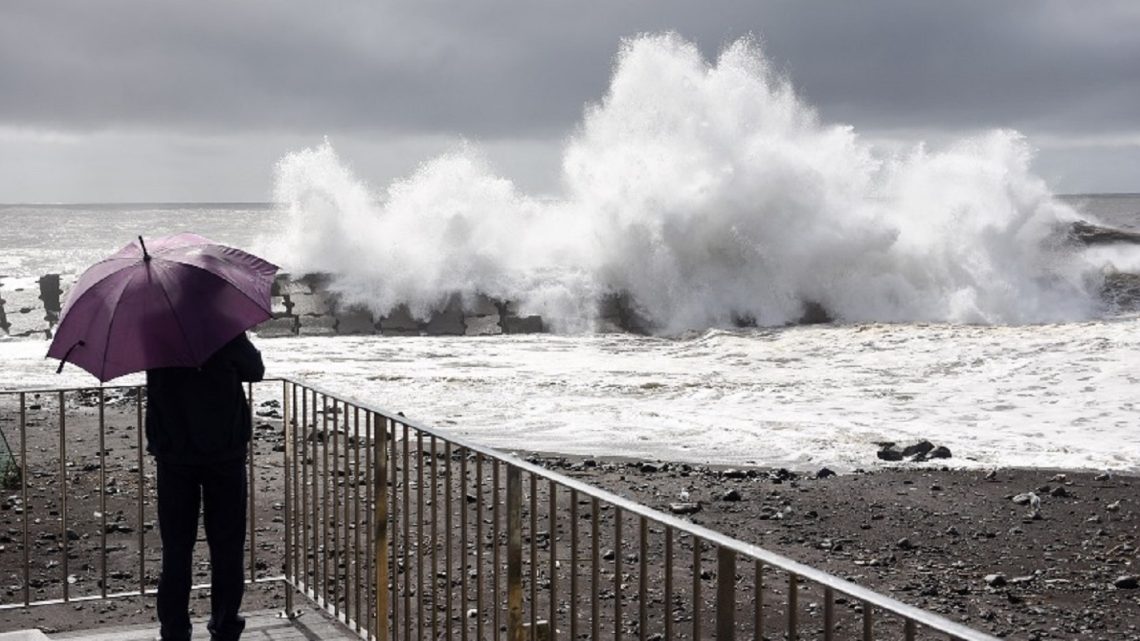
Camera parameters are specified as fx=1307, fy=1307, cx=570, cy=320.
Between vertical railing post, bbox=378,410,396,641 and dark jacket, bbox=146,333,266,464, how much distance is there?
1.68ft

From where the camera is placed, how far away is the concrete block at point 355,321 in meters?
29.3

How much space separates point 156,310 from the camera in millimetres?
4434

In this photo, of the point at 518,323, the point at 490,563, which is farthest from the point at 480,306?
the point at 490,563

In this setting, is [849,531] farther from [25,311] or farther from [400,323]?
[25,311]

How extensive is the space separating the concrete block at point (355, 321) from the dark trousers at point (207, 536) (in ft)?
80.0

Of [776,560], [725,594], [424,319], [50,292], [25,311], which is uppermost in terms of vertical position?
[50,292]

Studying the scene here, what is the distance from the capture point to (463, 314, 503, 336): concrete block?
1125 inches

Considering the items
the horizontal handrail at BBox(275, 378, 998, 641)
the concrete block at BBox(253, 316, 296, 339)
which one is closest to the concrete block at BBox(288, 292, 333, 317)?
the concrete block at BBox(253, 316, 296, 339)

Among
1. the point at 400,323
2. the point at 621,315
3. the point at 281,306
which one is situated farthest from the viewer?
the point at 281,306

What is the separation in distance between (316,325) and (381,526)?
25.0 metres

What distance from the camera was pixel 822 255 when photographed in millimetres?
32719

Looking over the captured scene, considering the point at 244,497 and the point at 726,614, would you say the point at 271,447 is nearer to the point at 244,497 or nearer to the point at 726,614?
the point at 244,497

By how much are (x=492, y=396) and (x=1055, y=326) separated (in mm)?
14153

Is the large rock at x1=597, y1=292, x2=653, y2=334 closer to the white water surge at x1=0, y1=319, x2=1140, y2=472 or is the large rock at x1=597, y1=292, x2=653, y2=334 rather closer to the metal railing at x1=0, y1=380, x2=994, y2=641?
the white water surge at x1=0, y1=319, x2=1140, y2=472
